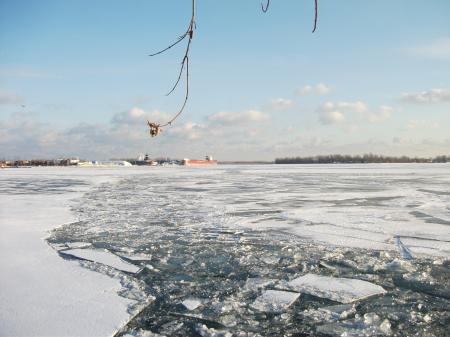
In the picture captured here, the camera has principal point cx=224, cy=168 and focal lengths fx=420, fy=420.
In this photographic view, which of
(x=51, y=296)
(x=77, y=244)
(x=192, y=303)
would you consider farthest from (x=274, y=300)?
(x=77, y=244)

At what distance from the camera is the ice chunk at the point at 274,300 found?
299cm

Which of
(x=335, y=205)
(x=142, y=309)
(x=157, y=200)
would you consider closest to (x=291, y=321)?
(x=142, y=309)

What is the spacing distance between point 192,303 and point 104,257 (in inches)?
68.4

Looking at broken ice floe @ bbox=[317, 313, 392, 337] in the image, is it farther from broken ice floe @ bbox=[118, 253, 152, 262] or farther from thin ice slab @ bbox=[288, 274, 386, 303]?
broken ice floe @ bbox=[118, 253, 152, 262]

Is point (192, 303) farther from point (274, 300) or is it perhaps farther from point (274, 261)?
point (274, 261)

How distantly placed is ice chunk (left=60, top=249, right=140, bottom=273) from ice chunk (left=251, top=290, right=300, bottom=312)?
1345 millimetres

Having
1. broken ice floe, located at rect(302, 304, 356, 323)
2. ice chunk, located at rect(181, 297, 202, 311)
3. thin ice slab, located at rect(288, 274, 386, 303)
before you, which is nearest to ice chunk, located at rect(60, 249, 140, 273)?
ice chunk, located at rect(181, 297, 202, 311)

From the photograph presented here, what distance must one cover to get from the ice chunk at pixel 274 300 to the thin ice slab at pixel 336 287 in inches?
6.4

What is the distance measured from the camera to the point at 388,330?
258cm

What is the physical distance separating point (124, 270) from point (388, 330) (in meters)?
→ 2.38

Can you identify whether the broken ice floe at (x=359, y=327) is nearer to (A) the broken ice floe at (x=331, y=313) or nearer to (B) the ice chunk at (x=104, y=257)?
(A) the broken ice floe at (x=331, y=313)

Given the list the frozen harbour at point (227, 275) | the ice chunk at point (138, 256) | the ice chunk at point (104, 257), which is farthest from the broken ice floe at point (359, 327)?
the ice chunk at point (138, 256)

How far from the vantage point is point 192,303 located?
120 inches

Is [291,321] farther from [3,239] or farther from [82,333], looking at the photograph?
[3,239]
